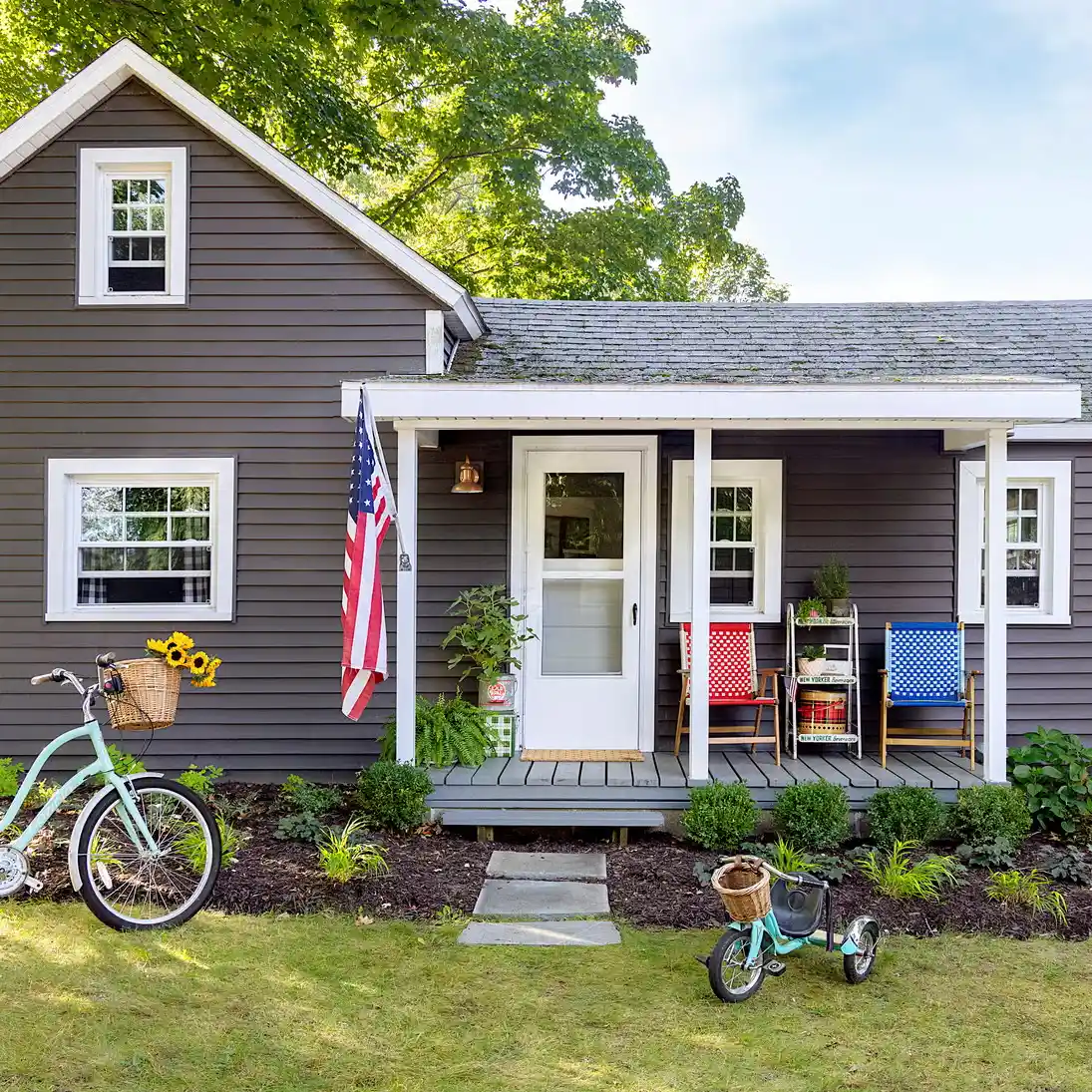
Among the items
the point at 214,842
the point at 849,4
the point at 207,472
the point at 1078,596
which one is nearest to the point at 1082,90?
the point at 849,4

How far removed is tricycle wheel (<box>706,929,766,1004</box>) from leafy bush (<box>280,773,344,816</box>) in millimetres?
2814

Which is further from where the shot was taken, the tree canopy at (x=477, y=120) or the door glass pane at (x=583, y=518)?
the tree canopy at (x=477, y=120)

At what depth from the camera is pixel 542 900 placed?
14.9 feet

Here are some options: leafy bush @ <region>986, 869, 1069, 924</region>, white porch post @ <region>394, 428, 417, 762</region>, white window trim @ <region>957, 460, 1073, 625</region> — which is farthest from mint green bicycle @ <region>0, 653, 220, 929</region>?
white window trim @ <region>957, 460, 1073, 625</region>

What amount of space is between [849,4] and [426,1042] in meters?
16.1

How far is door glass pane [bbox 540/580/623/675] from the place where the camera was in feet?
21.3

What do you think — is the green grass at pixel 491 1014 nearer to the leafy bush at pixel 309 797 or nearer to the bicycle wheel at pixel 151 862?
the bicycle wheel at pixel 151 862

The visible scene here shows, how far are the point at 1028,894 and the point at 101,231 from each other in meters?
6.91

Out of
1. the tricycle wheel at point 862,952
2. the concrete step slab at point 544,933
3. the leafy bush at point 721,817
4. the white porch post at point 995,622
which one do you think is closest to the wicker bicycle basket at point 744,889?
the tricycle wheel at point 862,952

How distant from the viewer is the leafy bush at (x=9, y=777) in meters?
5.73

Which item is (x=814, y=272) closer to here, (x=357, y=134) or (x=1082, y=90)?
(x=1082, y=90)

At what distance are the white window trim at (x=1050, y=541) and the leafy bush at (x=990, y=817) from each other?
6.21 feet

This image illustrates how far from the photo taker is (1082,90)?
15922mm

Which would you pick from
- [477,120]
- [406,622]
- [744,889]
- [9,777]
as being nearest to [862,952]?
[744,889]
